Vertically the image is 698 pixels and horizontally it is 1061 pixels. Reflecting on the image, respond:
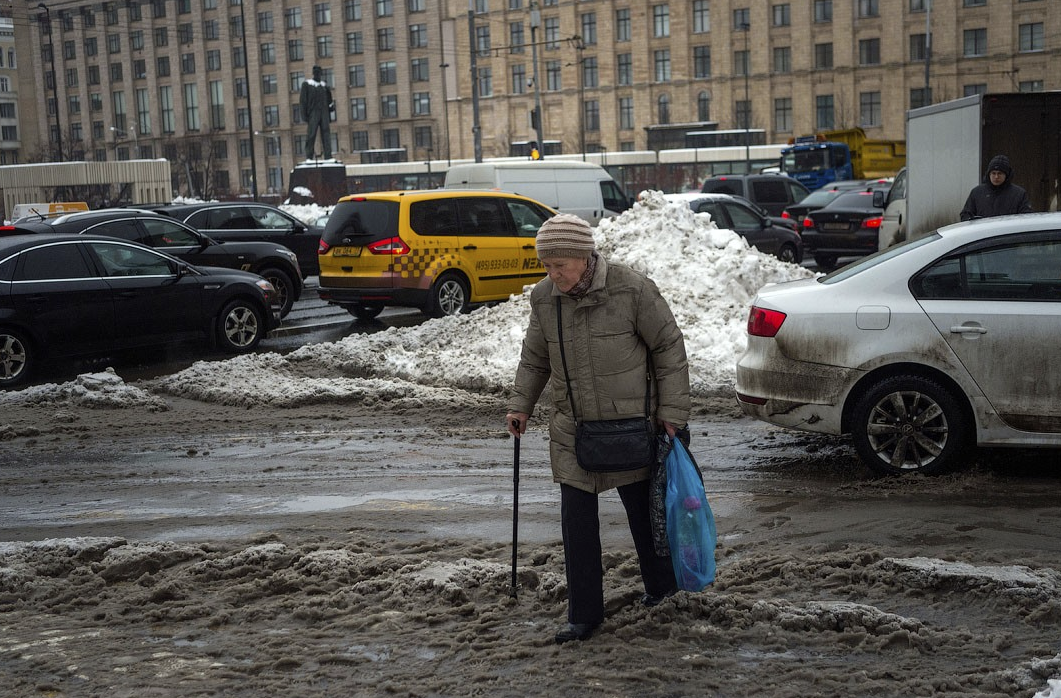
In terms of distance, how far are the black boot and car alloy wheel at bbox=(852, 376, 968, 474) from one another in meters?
3.04

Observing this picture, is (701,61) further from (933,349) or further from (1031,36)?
(933,349)

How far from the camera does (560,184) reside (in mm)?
22656

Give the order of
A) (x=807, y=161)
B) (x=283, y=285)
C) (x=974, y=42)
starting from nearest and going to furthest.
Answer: (x=283, y=285)
(x=807, y=161)
(x=974, y=42)

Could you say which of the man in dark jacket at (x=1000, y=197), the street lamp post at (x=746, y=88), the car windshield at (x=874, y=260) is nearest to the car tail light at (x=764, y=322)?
the car windshield at (x=874, y=260)

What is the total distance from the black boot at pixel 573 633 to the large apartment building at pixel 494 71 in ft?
224

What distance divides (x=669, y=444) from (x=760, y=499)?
8.29 ft

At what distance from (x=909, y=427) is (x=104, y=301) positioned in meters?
8.60

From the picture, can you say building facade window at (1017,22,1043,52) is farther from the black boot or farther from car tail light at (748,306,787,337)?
the black boot

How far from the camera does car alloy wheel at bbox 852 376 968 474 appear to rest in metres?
6.91

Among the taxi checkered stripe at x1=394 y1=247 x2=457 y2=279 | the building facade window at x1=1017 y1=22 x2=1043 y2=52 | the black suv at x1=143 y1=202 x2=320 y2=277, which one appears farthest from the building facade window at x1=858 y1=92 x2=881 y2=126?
the taxi checkered stripe at x1=394 y1=247 x2=457 y2=279

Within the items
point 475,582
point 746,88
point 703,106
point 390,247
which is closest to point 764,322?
point 475,582

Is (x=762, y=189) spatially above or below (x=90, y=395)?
above

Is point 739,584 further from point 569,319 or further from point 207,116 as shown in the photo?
point 207,116

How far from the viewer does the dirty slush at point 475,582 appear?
4.33 meters
